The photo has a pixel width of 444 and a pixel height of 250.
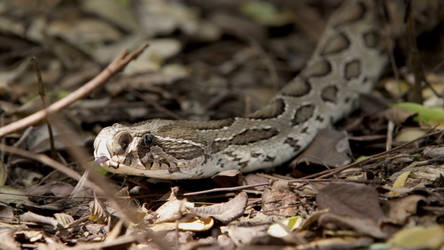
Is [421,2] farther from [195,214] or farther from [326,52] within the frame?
[195,214]

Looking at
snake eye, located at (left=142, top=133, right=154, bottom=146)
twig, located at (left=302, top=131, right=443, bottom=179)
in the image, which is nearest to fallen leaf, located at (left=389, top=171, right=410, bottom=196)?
twig, located at (left=302, top=131, right=443, bottom=179)

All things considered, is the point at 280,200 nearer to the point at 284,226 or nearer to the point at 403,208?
the point at 284,226


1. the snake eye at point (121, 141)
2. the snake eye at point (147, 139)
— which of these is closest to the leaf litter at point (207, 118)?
the snake eye at point (121, 141)

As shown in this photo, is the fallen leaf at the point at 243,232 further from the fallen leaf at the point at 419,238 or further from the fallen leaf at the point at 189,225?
the fallen leaf at the point at 419,238

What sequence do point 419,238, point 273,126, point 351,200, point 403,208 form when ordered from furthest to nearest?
point 273,126 → point 351,200 → point 403,208 → point 419,238

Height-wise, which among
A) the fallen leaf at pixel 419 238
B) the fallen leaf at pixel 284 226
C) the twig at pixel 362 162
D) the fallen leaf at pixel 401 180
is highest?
the twig at pixel 362 162

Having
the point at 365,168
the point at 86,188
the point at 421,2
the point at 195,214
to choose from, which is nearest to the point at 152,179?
the point at 86,188

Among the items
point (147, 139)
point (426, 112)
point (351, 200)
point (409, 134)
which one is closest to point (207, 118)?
point (147, 139)
